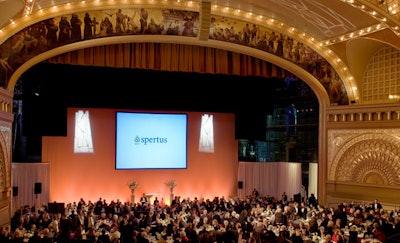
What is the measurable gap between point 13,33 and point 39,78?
3.58m

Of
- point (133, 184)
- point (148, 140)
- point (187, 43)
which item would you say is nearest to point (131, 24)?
point (187, 43)

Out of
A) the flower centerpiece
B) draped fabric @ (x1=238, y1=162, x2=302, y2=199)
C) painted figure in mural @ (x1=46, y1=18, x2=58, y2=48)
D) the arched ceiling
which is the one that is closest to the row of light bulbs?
the arched ceiling

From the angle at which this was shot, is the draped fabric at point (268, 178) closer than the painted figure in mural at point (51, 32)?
No

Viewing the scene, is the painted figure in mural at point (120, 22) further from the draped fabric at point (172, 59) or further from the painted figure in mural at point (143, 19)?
the draped fabric at point (172, 59)

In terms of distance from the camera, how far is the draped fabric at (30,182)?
20062 mm

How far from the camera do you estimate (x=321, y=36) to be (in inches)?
764

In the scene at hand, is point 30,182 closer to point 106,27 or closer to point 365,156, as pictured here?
point 106,27

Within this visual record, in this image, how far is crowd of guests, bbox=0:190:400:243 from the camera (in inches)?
458

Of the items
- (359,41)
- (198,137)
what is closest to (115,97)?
(198,137)

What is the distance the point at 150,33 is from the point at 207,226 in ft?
28.6

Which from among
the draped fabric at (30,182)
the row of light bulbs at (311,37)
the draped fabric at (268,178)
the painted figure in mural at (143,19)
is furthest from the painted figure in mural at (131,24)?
the draped fabric at (268,178)

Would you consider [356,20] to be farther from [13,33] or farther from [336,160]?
[13,33]

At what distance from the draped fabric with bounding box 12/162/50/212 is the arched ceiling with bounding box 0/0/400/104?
278 inches

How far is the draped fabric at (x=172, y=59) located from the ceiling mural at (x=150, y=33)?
133 centimetres
